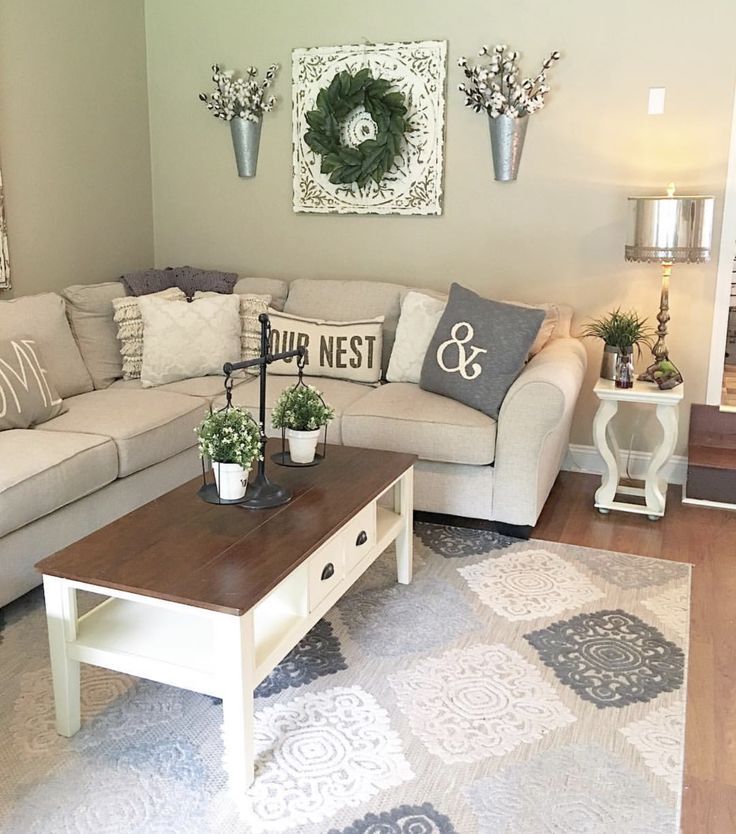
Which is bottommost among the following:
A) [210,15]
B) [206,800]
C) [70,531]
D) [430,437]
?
[206,800]

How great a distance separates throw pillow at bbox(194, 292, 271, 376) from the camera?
3844 mm

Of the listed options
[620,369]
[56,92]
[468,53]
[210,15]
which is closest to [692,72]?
[468,53]

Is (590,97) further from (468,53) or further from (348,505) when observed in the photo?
(348,505)

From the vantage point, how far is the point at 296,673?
2297 millimetres

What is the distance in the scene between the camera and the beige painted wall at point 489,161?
3.63 metres

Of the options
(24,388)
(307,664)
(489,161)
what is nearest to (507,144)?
(489,161)

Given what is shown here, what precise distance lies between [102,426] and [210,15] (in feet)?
8.06

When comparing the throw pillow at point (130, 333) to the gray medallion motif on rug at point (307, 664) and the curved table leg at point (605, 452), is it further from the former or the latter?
the curved table leg at point (605, 452)

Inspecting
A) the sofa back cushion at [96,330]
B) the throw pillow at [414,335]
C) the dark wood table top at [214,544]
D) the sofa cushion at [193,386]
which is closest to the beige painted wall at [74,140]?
the sofa back cushion at [96,330]

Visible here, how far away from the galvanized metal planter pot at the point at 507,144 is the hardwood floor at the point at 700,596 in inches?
57.5

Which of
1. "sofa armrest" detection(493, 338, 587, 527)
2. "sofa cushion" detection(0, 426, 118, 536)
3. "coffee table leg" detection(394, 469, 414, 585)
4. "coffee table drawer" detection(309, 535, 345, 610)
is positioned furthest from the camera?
"sofa armrest" detection(493, 338, 587, 527)

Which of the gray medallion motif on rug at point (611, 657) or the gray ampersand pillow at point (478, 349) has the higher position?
the gray ampersand pillow at point (478, 349)

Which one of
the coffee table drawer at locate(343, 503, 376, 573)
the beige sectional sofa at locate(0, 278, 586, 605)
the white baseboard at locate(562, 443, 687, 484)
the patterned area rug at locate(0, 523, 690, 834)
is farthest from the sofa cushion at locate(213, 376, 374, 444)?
the white baseboard at locate(562, 443, 687, 484)

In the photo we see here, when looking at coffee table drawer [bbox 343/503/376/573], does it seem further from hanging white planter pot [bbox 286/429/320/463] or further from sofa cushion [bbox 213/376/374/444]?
sofa cushion [bbox 213/376/374/444]
